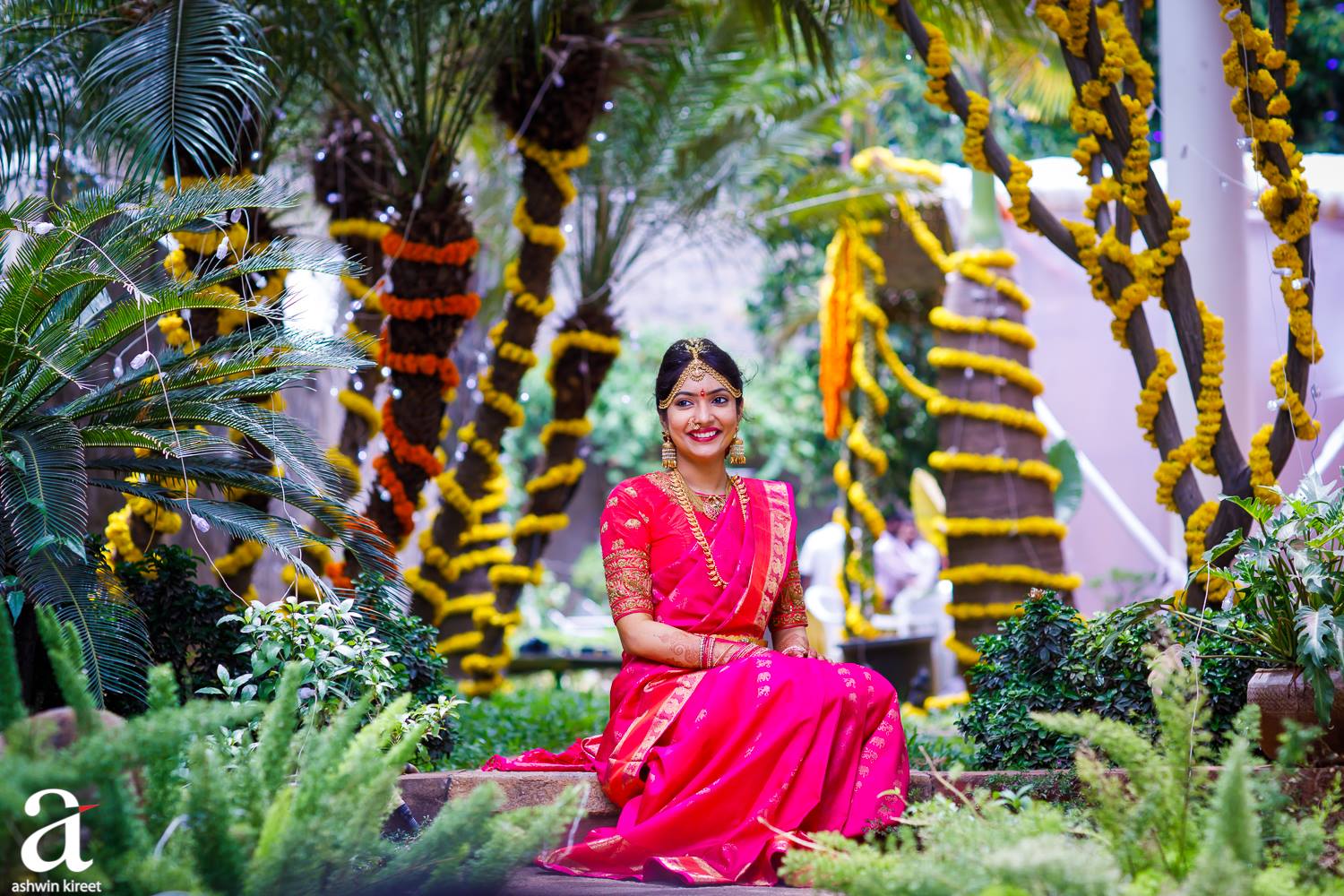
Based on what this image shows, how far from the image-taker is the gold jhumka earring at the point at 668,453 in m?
4.71

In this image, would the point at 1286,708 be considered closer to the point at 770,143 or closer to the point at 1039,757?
the point at 1039,757

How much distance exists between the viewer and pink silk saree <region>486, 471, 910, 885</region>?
3.96m

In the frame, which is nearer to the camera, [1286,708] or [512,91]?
[1286,708]

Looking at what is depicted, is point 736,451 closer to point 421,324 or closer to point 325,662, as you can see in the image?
point 325,662

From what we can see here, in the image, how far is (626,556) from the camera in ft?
14.8

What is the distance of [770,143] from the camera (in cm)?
1116

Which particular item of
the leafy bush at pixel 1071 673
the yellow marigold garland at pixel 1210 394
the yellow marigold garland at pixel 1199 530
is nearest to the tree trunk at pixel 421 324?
the leafy bush at pixel 1071 673

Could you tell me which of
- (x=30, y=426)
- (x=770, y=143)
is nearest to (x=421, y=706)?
(x=30, y=426)

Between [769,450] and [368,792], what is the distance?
17.7 meters

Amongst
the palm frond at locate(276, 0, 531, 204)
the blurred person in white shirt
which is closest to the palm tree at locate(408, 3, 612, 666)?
the palm frond at locate(276, 0, 531, 204)

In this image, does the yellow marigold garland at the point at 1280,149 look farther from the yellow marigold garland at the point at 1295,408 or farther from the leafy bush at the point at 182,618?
the leafy bush at the point at 182,618

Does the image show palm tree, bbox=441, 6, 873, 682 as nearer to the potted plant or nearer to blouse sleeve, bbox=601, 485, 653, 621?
blouse sleeve, bbox=601, 485, 653, 621

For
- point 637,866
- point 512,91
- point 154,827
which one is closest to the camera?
point 154,827

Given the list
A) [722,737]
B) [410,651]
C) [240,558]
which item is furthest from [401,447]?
[722,737]
